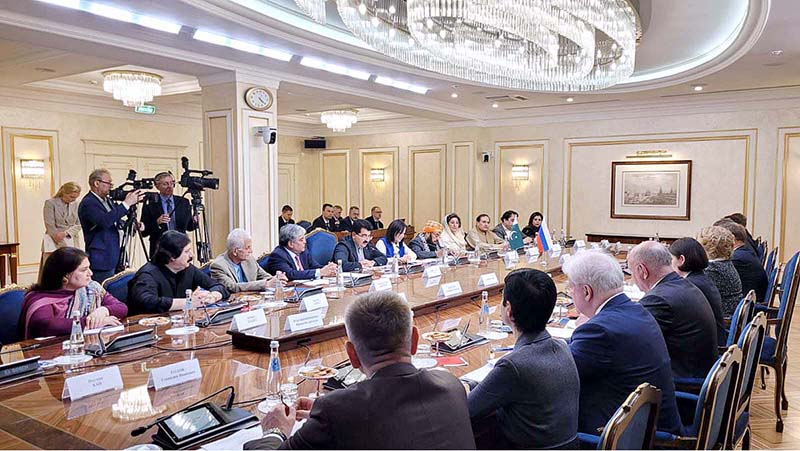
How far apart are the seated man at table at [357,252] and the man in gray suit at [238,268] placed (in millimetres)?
969

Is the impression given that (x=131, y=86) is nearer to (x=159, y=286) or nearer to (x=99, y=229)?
(x=99, y=229)

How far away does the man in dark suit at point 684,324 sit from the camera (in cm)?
265

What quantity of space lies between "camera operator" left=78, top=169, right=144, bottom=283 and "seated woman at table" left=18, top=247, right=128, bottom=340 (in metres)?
2.46

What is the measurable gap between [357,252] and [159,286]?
2346 mm

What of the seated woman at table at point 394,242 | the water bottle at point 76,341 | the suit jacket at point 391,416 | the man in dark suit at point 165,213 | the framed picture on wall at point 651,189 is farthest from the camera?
the framed picture on wall at point 651,189

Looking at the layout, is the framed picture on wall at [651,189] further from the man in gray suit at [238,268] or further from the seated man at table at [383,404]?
the seated man at table at [383,404]

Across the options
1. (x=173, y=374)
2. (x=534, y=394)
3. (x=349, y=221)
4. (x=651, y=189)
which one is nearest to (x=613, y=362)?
(x=534, y=394)

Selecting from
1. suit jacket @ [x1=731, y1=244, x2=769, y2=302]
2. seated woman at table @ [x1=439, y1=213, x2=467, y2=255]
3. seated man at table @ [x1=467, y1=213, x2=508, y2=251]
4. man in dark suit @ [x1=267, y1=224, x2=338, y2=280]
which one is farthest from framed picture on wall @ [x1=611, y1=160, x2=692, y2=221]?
man in dark suit @ [x1=267, y1=224, x2=338, y2=280]

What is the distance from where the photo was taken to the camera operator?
5195 mm

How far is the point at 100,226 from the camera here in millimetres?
5199

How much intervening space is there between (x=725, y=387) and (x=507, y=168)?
8.88 meters

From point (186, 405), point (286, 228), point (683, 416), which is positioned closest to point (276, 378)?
point (186, 405)

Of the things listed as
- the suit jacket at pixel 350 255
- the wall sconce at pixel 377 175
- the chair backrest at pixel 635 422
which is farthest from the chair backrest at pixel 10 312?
the wall sconce at pixel 377 175

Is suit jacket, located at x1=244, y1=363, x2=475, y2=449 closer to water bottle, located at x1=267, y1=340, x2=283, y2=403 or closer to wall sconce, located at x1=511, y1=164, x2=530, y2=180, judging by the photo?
water bottle, located at x1=267, y1=340, x2=283, y2=403
